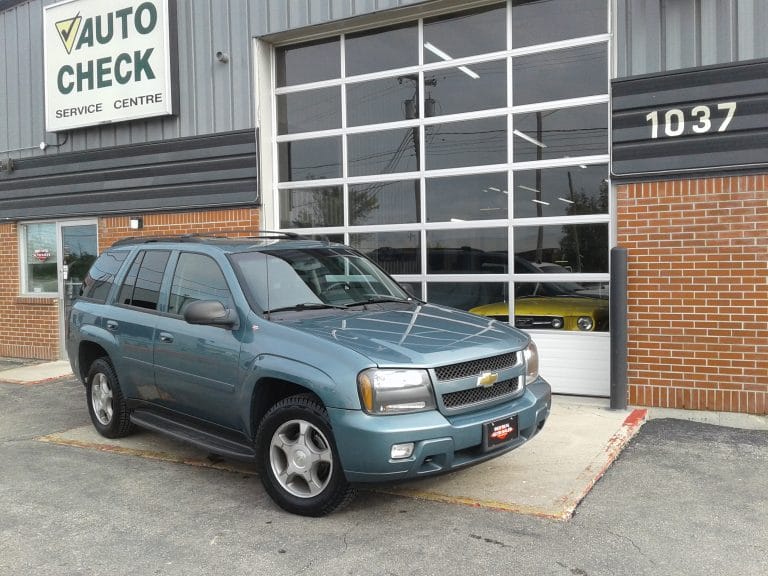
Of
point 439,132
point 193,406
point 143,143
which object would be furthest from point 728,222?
point 143,143

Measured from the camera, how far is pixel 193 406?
5160mm

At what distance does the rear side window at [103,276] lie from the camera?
6.41m

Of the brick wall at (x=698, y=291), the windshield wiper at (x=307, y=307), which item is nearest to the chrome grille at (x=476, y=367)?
the windshield wiper at (x=307, y=307)

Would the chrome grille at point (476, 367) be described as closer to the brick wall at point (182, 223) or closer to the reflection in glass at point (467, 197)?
the reflection in glass at point (467, 197)

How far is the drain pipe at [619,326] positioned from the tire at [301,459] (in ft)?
12.2

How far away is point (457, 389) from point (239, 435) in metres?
1.64

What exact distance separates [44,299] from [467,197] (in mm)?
7502

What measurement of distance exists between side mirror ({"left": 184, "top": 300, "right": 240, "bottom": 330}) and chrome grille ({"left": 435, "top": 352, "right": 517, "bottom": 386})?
1.51 m

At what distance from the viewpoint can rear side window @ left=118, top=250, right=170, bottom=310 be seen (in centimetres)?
579

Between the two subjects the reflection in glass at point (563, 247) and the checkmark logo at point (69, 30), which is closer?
the reflection in glass at point (563, 247)

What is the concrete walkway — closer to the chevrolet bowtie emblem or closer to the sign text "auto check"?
the sign text "auto check"

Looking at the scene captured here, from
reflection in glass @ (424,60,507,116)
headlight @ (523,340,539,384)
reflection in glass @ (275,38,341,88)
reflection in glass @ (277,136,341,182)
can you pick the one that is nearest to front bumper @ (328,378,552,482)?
headlight @ (523,340,539,384)

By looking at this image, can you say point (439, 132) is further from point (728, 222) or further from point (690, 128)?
point (728, 222)

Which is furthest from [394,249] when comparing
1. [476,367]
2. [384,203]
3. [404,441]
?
[404,441]
